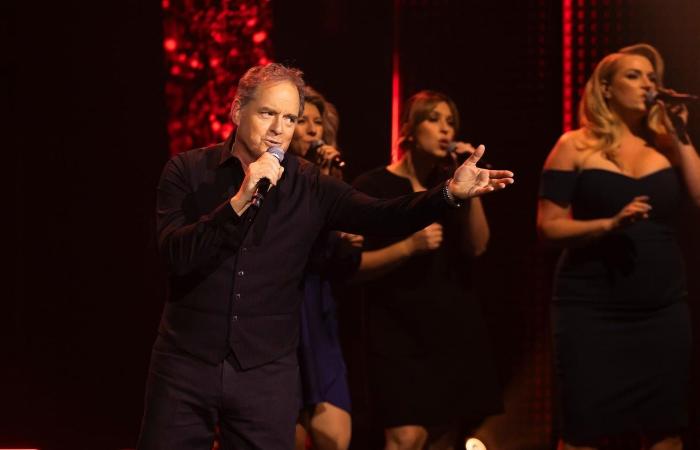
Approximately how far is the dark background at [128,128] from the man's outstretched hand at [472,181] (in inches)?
81.7

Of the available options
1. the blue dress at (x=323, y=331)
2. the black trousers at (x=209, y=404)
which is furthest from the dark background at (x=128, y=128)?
the black trousers at (x=209, y=404)

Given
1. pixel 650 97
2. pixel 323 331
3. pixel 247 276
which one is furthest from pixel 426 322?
pixel 247 276

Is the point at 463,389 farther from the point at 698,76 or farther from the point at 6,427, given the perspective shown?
the point at 6,427

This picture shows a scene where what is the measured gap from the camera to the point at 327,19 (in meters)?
4.62

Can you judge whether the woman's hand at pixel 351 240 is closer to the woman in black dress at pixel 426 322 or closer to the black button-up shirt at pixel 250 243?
the woman in black dress at pixel 426 322

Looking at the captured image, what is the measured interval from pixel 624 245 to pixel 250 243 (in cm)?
183

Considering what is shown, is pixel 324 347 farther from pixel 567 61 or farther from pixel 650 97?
pixel 567 61

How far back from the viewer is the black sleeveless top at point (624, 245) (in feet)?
13.1

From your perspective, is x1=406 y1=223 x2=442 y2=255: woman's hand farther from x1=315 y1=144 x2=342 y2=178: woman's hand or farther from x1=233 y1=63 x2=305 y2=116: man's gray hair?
x1=233 y1=63 x2=305 y2=116: man's gray hair

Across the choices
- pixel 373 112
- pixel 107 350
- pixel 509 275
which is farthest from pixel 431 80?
pixel 107 350

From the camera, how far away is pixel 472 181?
2611mm

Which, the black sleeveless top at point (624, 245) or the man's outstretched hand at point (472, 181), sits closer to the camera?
the man's outstretched hand at point (472, 181)

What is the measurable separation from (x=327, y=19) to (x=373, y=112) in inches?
17.8

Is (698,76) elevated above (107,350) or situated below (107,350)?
above
